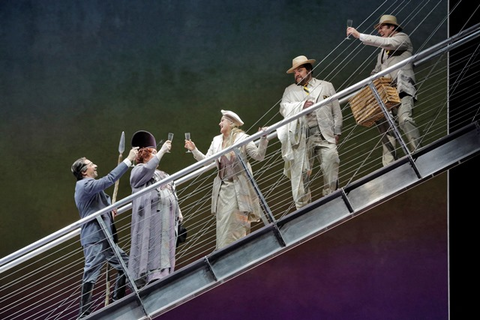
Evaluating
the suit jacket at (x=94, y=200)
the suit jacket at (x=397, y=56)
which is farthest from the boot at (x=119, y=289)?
the suit jacket at (x=397, y=56)

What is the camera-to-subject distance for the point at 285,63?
10.2 m

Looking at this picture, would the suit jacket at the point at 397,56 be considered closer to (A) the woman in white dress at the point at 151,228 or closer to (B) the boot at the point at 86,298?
(A) the woman in white dress at the point at 151,228

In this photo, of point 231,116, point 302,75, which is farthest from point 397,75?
point 231,116

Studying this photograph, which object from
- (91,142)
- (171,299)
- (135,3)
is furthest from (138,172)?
(135,3)

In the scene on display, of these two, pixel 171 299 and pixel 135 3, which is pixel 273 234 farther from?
pixel 135 3

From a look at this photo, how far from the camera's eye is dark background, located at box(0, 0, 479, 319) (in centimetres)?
991

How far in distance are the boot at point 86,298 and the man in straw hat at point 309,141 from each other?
1840 millimetres

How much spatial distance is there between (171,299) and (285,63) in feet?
16.4

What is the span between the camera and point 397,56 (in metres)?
7.25

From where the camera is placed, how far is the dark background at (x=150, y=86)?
9.91 meters

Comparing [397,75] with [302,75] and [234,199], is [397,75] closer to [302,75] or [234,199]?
[302,75]

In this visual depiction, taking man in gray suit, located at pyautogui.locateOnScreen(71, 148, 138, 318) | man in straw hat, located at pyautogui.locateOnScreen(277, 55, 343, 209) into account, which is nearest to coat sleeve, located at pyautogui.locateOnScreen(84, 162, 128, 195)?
man in gray suit, located at pyautogui.locateOnScreen(71, 148, 138, 318)

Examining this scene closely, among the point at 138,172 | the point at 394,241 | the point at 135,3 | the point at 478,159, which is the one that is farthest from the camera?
the point at 135,3

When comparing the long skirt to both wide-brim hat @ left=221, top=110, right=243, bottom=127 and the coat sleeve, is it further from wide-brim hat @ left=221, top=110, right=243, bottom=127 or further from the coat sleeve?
wide-brim hat @ left=221, top=110, right=243, bottom=127
